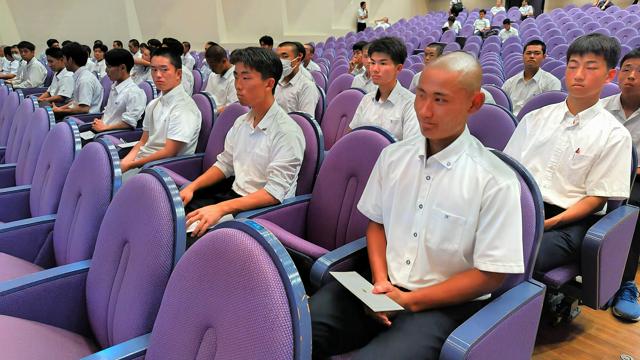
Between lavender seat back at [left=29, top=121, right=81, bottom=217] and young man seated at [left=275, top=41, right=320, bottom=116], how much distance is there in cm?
205

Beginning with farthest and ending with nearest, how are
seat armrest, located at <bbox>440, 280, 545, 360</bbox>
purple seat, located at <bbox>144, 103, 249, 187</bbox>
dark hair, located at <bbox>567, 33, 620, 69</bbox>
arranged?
1. purple seat, located at <bbox>144, 103, 249, 187</bbox>
2. dark hair, located at <bbox>567, 33, 620, 69</bbox>
3. seat armrest, located at <bbox>440, 280, 545, 360</bbox>

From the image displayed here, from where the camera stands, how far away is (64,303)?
4.07 feet

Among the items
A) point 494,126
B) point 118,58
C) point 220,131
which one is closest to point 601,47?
point 494,126

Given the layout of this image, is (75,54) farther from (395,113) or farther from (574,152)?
(574,152)

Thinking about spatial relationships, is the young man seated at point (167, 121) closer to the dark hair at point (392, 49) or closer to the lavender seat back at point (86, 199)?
the lavender seat back at point (86, 199)

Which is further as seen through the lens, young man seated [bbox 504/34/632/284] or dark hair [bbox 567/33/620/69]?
dark hair [bbox 567/33/620/69]

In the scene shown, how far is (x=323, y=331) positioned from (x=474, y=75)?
850 millimetres

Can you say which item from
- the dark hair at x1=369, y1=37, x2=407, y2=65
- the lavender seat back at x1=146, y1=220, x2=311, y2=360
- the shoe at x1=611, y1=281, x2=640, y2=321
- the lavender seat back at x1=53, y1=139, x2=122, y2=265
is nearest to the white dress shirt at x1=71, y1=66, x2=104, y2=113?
the dark hair at x1=369, y1=37, x2=407, y2=65

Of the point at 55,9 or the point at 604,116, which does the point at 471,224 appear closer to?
the point at 604,116

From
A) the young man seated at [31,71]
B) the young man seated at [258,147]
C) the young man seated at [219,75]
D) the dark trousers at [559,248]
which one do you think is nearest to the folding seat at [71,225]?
the young man seated at [258,147]

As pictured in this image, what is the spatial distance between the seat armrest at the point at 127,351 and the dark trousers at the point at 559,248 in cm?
142

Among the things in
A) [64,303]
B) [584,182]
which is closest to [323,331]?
[64,303]

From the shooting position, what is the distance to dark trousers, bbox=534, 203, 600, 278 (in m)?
1.65

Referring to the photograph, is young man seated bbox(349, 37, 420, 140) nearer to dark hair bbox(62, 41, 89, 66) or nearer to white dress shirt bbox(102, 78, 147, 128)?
white dress shirt bbox(102, 78, 147, 128)
